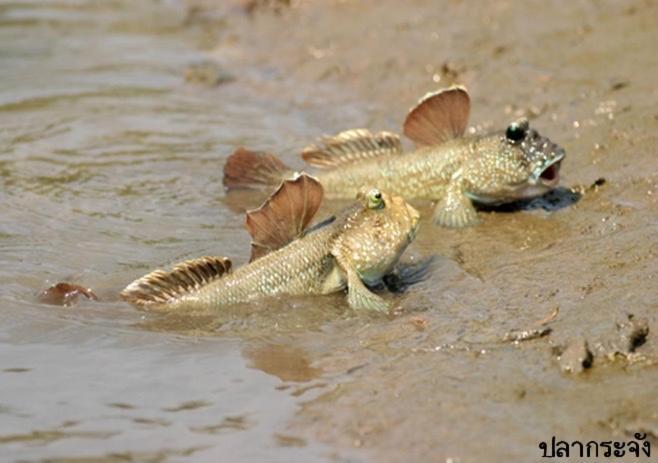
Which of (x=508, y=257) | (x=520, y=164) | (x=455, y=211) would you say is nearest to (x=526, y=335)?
(x=508, y=257)

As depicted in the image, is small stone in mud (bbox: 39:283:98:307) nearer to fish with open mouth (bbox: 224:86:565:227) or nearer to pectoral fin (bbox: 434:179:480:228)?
fish with open mouth (bbox: 224:86:565:227)

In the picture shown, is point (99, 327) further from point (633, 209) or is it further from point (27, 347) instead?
point (633, 209)

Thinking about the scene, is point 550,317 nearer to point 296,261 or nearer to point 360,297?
point 360,297

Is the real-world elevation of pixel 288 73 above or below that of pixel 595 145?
above

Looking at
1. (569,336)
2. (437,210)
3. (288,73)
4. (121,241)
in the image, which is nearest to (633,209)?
(437,210)

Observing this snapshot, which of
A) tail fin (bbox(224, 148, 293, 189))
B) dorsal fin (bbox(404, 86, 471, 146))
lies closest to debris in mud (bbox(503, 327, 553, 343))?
dorsal fin (bbox(404, 86, 471, 146))

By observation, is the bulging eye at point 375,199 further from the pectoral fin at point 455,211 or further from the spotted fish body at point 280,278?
the pectoral fin at point 455,211
